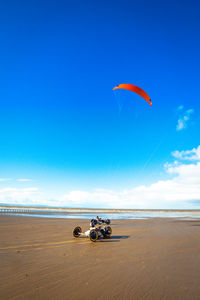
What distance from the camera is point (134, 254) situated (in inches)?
307

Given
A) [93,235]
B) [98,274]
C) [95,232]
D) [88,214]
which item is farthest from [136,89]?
[88,214]

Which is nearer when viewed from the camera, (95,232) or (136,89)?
(95,232)

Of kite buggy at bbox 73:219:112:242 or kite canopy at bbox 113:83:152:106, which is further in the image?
kite canopy at bbox 113:83:152:106

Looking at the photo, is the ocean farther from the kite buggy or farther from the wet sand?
the wet sand

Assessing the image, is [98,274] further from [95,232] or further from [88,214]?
[88,214]

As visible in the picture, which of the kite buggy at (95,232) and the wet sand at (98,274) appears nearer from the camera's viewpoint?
the wet sand at (98,274)

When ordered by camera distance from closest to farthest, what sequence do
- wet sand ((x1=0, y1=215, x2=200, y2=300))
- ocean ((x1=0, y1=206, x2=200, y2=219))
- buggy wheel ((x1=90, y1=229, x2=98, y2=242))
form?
wet sand ((x1=0, y1=215, x2=200, y2=300))
buggy wheel ((x1=90, y1=229, x2=98, y2=242))
ocean ((x1=0, y1=206, x2=200, y2=219))

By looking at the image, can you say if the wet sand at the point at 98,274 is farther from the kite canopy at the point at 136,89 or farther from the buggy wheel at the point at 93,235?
the kite canopy at the point at 136,89

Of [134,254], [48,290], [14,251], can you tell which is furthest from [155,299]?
[14,251]

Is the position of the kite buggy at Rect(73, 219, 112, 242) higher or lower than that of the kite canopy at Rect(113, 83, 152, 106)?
lower

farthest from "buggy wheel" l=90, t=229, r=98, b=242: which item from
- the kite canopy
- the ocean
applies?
the ocean

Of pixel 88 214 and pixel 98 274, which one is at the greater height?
pixel 98 274

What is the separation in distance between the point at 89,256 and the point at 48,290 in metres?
3.22

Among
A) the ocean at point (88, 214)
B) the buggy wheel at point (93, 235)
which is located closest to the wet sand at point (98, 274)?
the buggy wheel at point (93, 235)
